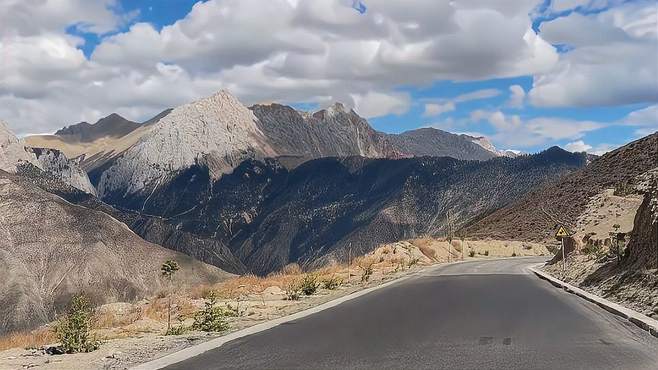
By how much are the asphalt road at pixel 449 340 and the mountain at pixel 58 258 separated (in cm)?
7061

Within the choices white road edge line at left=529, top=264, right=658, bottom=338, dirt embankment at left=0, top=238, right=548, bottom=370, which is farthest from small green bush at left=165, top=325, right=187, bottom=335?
white road edge line at left=529, top=264, right=658, bottom=338

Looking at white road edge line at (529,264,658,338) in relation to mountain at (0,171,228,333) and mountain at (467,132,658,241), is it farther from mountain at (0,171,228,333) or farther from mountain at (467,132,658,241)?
mountain at (0,171,228,333)

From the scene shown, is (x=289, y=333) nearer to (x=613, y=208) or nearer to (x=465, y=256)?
(x=465, y=256)

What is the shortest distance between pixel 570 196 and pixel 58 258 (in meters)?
72.4

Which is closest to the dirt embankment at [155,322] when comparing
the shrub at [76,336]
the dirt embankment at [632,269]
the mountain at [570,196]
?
the shrub at [76,336]

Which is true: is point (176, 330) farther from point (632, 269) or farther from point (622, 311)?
point (632, 269)

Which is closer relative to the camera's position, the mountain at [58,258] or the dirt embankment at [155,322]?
the dirt embankment at [155,322]

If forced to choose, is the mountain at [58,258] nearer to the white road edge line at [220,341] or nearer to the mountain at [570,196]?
the mountain at [570,196]

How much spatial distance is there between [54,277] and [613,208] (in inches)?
2788

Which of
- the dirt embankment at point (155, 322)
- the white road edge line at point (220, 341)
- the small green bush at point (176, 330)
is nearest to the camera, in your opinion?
the white road edge line at point (220, 341)

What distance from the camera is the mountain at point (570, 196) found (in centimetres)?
9050

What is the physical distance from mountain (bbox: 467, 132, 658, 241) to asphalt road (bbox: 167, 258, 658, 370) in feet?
235

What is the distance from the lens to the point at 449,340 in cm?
1247

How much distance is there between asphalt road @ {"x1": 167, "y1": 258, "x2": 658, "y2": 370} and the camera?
34.4 ft
